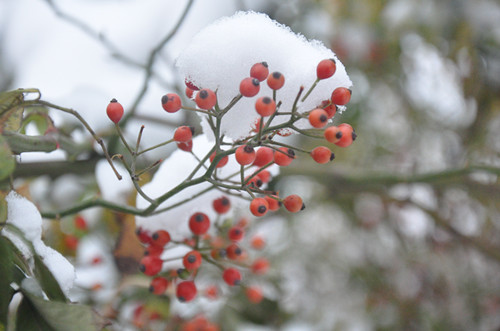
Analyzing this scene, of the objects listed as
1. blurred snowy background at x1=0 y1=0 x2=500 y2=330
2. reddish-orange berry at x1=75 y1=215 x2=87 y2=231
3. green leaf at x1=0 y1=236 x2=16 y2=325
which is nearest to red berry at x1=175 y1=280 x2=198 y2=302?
green leaf at x1=0 y1=236 x2=16 y2=325

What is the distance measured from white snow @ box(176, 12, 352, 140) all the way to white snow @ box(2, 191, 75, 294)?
343mm

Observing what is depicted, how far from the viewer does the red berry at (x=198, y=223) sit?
3.30 feet

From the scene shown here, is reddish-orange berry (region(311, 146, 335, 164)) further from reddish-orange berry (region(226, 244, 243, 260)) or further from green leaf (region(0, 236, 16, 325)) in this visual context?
green leaf (region(0, 236, 16, 325))

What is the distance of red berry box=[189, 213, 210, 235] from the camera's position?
1.00m

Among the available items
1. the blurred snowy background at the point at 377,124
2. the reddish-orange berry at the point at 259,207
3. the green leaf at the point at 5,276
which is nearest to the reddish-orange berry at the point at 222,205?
the reddish-orange berry at the point at 259,207

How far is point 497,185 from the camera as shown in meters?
1.96

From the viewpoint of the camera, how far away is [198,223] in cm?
100

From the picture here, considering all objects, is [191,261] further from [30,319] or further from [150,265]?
[30,319]

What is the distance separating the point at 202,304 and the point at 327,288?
78.5 inches

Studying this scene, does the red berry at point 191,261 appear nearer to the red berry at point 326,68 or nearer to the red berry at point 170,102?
the red berry at point 170,102

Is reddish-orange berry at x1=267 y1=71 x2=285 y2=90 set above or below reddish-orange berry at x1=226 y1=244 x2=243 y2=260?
above

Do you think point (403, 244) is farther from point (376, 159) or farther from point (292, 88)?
point (292, 88)

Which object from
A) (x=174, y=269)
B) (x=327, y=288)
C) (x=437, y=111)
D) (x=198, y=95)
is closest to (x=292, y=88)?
(x=198, y=95)

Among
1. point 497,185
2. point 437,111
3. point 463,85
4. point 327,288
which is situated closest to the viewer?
point 497,185
